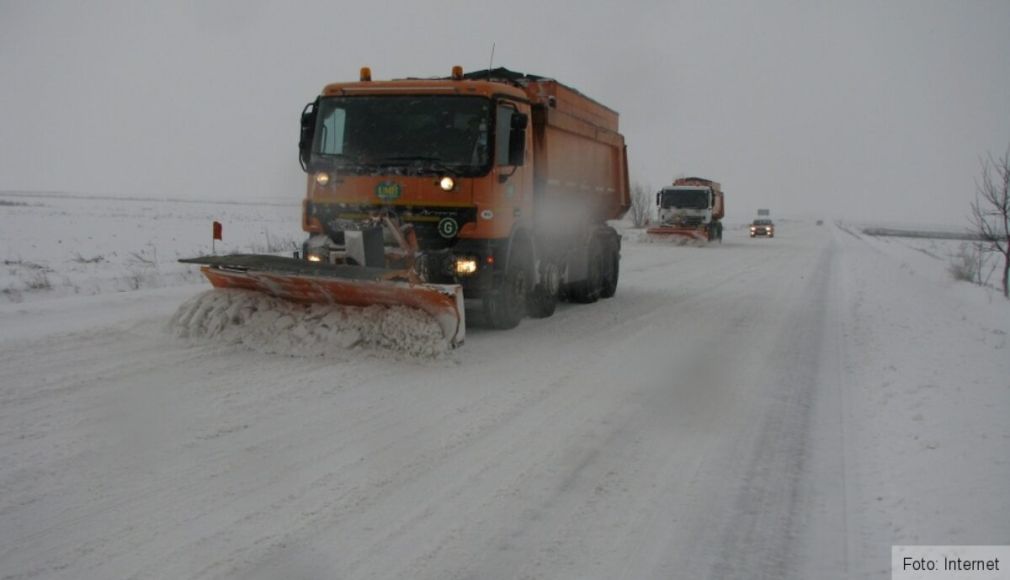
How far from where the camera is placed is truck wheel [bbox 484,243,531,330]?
9445 mm

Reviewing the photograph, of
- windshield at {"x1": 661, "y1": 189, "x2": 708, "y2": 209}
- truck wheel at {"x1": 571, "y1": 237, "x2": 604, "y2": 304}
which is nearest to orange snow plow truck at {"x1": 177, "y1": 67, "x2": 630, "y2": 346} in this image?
truck wheel at {"x1": 571, "y1": 237, "x2": 604, "y2": 304}

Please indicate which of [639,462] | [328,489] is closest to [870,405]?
[639,462]

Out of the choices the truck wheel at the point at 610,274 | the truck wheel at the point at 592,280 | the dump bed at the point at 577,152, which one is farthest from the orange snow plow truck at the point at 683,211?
the truck wheel at the point at 592,280

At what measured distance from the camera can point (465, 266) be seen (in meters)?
8.81

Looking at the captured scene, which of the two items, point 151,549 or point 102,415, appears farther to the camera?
point 102,415

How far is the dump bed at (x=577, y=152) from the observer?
33.9 ft

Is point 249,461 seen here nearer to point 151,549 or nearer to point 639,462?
point 151,549

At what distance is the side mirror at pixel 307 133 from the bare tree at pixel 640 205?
52.1 metres

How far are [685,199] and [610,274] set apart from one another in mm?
22011

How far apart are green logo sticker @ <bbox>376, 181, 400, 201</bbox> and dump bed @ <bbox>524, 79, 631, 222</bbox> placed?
215 cm

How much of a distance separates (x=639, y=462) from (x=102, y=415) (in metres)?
3.67

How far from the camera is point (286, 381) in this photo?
661cm

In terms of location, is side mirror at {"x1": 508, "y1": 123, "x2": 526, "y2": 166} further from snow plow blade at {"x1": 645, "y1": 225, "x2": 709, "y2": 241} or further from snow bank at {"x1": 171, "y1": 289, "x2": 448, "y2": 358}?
snow plow blade at {"x1": 645, "y1": 225, "x2": 709, "y2": 241}

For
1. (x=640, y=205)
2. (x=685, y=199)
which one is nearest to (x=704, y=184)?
(x=685, y=199)
